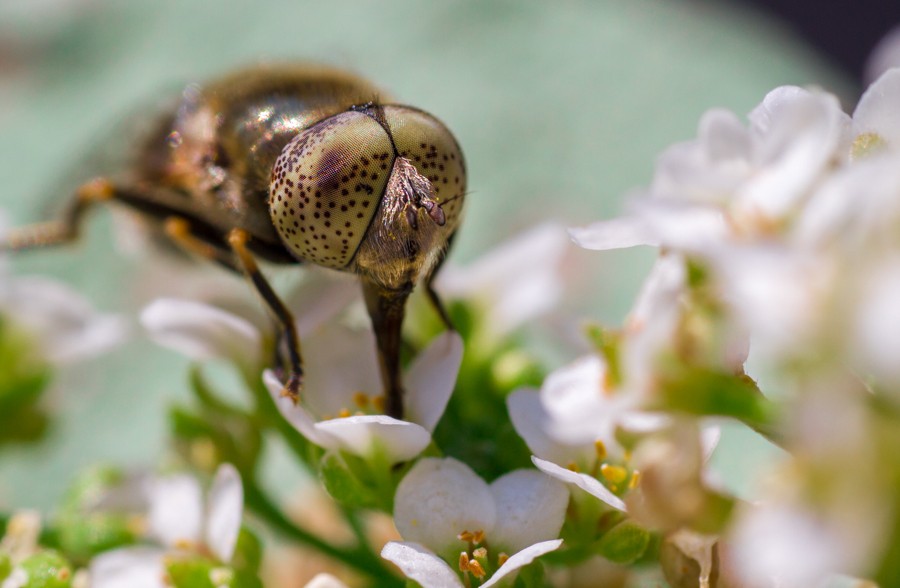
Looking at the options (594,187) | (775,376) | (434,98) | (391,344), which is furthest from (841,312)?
(434,98)

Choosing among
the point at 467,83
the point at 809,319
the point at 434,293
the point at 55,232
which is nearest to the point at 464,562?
the point at 434,293

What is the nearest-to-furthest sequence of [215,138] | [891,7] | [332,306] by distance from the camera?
[332,306], [215,138], [891,7]

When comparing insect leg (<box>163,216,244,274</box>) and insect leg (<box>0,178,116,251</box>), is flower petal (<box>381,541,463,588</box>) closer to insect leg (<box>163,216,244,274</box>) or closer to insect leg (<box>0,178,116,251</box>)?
insect leg (<box>163,216,244,274</box>)

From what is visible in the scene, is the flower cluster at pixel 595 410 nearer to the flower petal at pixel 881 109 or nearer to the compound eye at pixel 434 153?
A: the flower petal at pixel 881 109

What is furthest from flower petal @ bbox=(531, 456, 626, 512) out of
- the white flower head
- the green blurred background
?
the green blurred background

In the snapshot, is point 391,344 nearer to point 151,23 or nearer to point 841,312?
point 841,312

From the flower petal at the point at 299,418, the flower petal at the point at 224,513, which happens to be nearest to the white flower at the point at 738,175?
the flower petal at the point at 299,418
